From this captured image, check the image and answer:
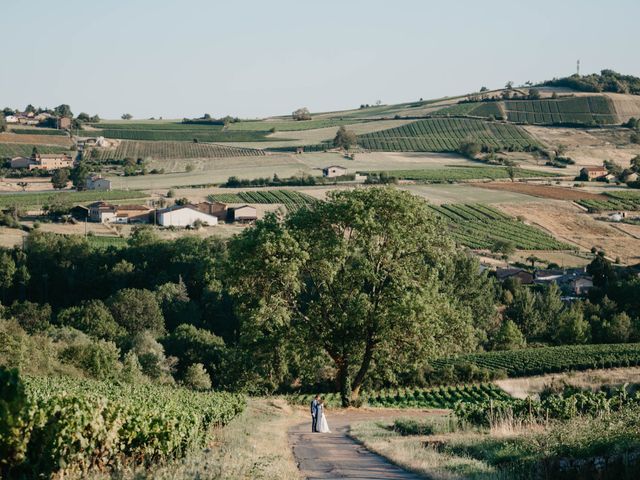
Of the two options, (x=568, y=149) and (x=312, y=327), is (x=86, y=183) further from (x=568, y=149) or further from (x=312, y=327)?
(x=312, y=327)

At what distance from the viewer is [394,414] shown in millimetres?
34875

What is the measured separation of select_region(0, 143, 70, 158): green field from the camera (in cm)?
14900

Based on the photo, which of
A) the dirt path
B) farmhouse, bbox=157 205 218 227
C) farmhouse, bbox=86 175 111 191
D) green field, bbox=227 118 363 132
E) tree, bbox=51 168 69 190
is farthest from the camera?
green field, bbox=227 118 363 132

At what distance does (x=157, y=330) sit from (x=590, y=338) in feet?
103

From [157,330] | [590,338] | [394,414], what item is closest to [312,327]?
[394,414]

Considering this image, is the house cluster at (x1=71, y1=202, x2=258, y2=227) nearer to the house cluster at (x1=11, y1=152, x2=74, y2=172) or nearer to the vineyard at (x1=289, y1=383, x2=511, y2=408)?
the house cluster at (x1=11, y1=152, x2=74, y2=172)

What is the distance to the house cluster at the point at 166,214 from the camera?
10188 centimetres

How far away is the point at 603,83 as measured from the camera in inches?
7313

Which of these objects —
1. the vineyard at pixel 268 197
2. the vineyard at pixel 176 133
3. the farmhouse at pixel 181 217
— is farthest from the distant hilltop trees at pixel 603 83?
the farmhouse at pixel 181 217

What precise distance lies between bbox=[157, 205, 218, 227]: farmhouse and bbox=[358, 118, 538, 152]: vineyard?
59.9m

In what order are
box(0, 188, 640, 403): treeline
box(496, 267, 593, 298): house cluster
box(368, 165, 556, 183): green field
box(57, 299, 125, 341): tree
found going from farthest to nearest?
box(368, 165, 556, 183): green field, box(496, 267, 593, 298): house cluster, box(57, 299, 125, 341): tree, box(0, 188, 640, 403): treeline

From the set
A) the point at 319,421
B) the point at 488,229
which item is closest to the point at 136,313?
the point at 319,421

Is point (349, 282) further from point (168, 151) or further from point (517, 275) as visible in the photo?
point (168, 151)

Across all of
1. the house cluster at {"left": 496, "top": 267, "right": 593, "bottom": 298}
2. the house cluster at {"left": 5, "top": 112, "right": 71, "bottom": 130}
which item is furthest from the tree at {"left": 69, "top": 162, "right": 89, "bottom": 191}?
the house cluster at {"left": 496, "top": 267, "right": 593, "bottom": 298}
